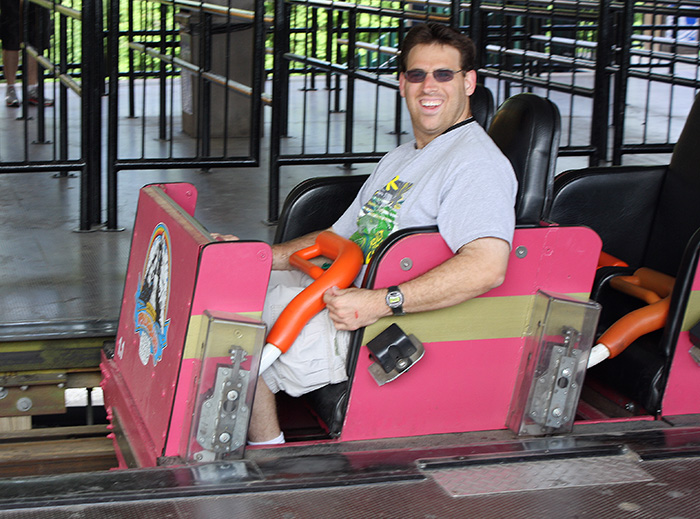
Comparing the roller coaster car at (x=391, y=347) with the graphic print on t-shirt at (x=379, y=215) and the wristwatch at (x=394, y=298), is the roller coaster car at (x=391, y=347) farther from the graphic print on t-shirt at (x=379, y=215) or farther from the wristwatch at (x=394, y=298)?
the graphic print on t-shirt at (x=379, y=215)

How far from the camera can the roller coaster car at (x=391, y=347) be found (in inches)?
72.2

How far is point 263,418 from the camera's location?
6.63 feet

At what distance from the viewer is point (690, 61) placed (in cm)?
463

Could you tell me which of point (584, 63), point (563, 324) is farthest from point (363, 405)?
point (584, 63)

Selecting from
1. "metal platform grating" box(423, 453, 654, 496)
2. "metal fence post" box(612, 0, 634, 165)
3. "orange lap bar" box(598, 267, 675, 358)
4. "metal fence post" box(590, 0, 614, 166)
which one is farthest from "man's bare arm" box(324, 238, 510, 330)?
"metal fence post" box(612, 0, 634, 165)

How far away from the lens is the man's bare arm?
1928mm

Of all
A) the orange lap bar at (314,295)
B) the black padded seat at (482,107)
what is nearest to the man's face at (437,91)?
the black padded seat at (482,107)

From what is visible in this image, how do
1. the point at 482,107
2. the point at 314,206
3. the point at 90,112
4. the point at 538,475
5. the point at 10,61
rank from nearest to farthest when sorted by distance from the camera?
1. the point at 538,475
2. the point at 482,107
3. the point at 314,206
4. the point at 90,112
5. the point at 10,61

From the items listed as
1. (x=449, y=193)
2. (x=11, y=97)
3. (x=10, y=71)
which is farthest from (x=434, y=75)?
(x=11, y=97)

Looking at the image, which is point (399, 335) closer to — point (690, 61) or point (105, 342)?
point (105, 342)

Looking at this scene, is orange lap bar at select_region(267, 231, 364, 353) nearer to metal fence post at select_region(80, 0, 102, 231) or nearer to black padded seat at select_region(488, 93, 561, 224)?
black padded seat at select_region(488, 93, 561, 224)

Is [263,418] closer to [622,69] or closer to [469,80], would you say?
[469,80]

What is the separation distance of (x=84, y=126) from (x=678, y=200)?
237 cm

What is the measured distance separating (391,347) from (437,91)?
2.12ft
